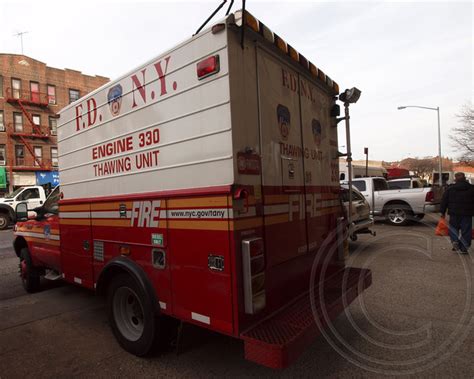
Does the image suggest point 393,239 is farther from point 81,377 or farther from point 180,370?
point 81,377

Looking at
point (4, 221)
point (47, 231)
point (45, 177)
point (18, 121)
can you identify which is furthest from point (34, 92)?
point (47, 231)

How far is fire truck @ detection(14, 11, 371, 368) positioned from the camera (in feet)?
8.86

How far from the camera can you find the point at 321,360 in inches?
134

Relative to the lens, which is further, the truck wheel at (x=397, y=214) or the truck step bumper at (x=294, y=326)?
the truck wheel at (x=397, y=214)

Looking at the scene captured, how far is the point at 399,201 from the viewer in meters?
13.7

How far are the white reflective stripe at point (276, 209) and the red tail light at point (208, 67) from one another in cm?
118

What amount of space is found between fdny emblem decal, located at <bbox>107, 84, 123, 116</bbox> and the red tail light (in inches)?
47.8

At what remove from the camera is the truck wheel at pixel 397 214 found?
43.2ft

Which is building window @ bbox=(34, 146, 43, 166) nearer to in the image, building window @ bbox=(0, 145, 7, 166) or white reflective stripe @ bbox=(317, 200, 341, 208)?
building window @ bbox=(0, 145, 7, 166)

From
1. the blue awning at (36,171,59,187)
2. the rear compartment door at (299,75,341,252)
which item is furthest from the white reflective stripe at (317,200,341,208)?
the blue awning at (36,171,59,187)

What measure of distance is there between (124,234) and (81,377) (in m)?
1.35

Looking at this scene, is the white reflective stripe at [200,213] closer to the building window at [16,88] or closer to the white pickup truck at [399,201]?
the white pickup truck at [399,201]

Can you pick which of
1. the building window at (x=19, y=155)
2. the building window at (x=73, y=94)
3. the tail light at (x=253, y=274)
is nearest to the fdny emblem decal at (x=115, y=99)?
the tail light at (x=253, y=274)

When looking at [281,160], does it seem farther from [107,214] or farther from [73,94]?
[73,94]
